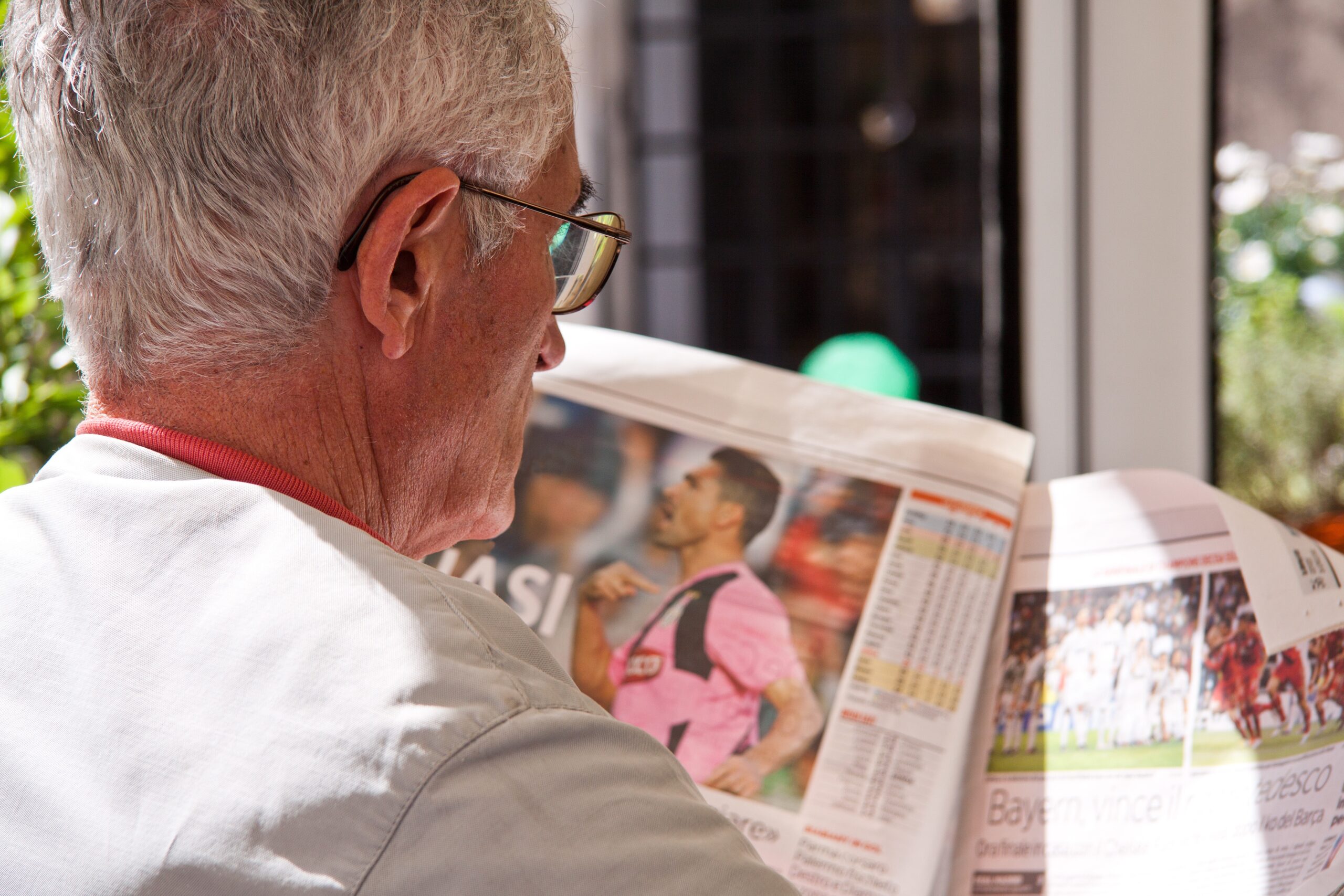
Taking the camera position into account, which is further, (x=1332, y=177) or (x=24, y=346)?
(x=1332, y=177)

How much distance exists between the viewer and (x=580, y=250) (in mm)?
532

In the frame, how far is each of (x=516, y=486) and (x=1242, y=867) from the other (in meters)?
0.45

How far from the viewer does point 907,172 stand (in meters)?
3.71

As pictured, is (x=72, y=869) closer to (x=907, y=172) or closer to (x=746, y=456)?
(x=746, y=456)

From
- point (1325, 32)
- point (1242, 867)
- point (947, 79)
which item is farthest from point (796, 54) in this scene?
point (1242, 867)

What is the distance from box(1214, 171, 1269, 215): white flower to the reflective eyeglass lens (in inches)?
24.9

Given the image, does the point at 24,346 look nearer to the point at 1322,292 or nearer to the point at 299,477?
the point at 299,477

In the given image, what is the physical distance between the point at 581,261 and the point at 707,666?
0.85 ft

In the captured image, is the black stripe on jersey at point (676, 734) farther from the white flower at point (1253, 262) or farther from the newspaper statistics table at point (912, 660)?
the white flower at point (1253, 262)

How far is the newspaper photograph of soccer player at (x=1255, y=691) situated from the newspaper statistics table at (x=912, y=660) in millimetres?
120

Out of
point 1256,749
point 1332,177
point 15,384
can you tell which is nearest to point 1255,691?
point 1256,749

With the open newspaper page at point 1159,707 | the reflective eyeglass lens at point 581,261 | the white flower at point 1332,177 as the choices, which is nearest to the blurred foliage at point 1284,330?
the white flower at point 1332,177

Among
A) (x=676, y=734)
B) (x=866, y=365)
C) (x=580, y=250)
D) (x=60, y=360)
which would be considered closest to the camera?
(x=580, y=250)

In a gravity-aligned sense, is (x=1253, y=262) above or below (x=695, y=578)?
above
